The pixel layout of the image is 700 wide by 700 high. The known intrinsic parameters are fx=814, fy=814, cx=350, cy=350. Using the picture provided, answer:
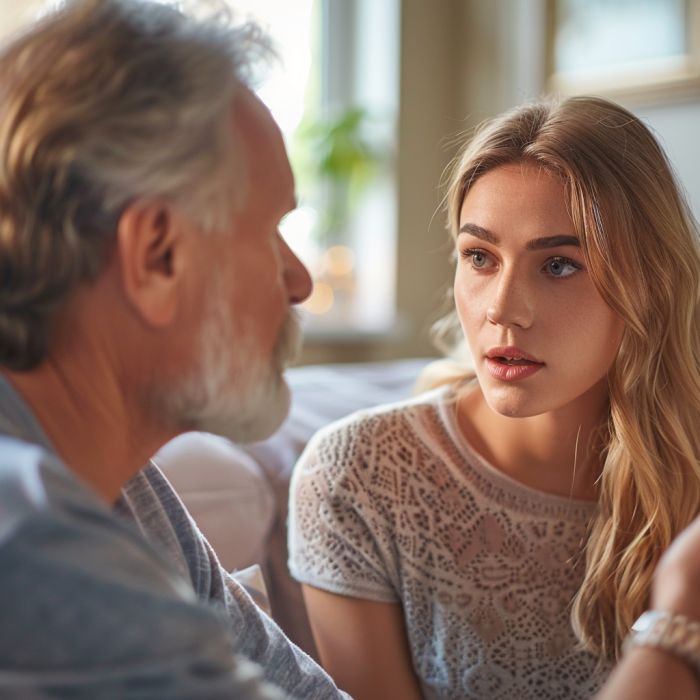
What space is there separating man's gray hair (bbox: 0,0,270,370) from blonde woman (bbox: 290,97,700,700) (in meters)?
0.55

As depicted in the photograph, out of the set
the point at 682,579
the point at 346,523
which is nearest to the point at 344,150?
the point at 346,523

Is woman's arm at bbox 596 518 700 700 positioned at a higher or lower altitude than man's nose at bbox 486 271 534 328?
lower

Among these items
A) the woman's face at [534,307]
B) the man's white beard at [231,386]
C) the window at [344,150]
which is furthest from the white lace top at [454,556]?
the window at [344,150]

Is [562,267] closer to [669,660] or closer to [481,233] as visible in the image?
[481,233]

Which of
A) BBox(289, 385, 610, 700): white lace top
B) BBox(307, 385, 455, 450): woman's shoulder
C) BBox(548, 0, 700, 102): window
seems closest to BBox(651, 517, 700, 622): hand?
BBox(289, 385, 610, 700): white lace top

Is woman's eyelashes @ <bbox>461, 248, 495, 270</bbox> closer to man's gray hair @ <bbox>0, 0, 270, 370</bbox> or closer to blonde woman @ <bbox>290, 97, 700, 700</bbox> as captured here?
blonde woman @ <bbox>290, 97, 700, 700</bbox>

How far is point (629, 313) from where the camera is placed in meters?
1.16

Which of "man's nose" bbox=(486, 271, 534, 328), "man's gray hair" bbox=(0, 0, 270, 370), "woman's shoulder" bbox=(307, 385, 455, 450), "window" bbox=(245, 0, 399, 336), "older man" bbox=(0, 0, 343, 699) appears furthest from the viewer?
"window" bbox=(245, 0, 399, 336)

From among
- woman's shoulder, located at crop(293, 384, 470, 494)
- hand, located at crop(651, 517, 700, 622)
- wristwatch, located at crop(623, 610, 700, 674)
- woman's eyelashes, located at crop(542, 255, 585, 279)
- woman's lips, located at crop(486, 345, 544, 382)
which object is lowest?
woman's shoulder, located at crop(293, 384, 470, 494)

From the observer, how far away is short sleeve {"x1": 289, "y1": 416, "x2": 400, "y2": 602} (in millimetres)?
1282

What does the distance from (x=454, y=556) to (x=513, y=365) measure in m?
0.34

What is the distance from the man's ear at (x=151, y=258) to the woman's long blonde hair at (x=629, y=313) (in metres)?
0.62

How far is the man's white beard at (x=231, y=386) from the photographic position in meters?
0.77

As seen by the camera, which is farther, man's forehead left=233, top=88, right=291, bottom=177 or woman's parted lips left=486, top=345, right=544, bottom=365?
woman's parted lips left=486, top=345, right=544, bottom=365
